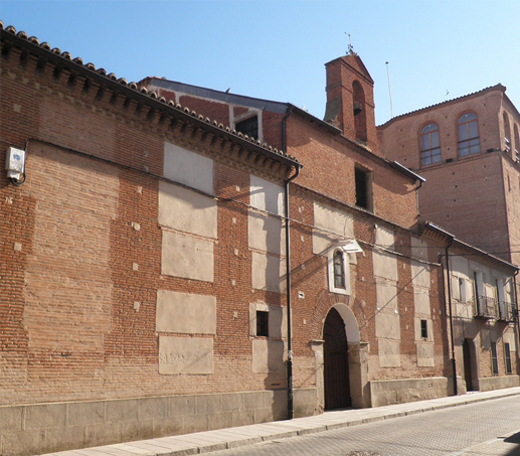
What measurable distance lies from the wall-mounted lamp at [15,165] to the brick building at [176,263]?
5cm

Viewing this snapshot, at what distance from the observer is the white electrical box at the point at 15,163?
31.6 ft

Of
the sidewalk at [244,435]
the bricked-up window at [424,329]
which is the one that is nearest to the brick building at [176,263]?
the sidewalk at [244,435]

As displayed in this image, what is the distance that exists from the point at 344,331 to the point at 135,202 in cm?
886

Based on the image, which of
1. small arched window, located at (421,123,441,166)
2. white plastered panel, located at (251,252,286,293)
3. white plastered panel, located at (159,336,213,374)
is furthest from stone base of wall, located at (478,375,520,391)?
white plastered panel, located at (159,336,213,374)

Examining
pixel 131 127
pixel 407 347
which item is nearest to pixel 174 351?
pixel 131 127

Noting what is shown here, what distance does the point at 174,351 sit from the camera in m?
11.9

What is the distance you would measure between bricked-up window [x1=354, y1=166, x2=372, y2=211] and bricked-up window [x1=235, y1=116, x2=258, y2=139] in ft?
14.8

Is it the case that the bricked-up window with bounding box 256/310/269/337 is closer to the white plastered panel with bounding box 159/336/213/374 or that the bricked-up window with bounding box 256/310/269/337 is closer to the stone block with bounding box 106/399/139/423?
the white plastered panel with bounding box 159/336/213/374

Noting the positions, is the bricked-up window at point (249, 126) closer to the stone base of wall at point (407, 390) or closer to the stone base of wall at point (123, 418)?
the stone base of wall at point (123, 418)

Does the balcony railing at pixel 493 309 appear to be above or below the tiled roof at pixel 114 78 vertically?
below

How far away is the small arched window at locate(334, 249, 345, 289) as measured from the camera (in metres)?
17.4

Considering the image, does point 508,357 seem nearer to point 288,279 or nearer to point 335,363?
point 335,363

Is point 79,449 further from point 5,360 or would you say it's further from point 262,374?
point 262,374

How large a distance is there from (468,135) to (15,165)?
29.6 metres
